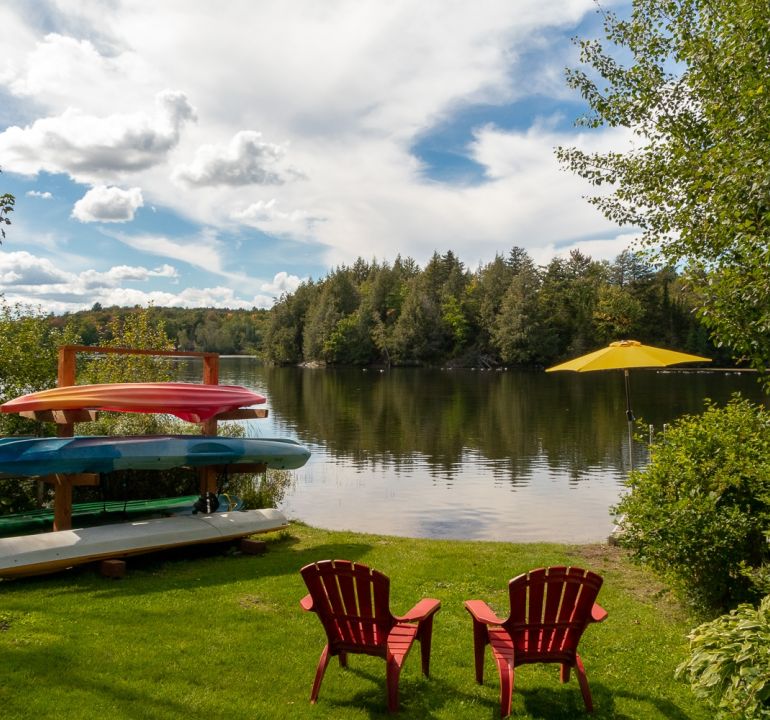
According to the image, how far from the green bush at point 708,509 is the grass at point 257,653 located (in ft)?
2.27

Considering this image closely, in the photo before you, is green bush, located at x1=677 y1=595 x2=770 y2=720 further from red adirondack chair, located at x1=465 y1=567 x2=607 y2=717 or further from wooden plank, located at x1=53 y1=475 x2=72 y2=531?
wooden plank, located at x1=53 y1=475 x2=72 y2=531

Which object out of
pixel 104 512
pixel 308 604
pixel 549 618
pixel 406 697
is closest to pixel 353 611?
pixel 308 604

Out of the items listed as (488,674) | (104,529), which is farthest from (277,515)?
(488,674)

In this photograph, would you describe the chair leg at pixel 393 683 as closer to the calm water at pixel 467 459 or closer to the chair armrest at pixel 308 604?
the chair armrest at pixel 308 604

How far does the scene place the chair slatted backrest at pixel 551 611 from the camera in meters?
4.91

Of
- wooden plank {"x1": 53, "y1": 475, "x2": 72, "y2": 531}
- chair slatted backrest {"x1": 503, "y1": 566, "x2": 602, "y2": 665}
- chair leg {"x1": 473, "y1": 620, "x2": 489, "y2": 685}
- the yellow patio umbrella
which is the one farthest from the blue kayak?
chair slatted backrest {"x1": 503, "y1": 566, "x2": 602, "y2": 665}

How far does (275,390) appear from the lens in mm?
55469

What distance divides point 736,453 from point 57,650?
265 inches

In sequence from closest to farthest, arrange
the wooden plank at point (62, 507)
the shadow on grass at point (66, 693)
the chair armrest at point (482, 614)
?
the shadow on grass at point (66, 693)
the chair armrest at point (482, 614)
the wooden plank at point (62, 507)

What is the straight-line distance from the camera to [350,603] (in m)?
5.10

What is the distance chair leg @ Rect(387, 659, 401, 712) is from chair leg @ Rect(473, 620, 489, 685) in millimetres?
810

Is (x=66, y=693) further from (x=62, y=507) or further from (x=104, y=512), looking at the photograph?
(x=104, y=512)

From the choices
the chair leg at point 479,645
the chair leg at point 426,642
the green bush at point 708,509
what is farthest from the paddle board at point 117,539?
the green bush at point 708,509

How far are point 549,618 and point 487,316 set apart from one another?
9286 centimetres
